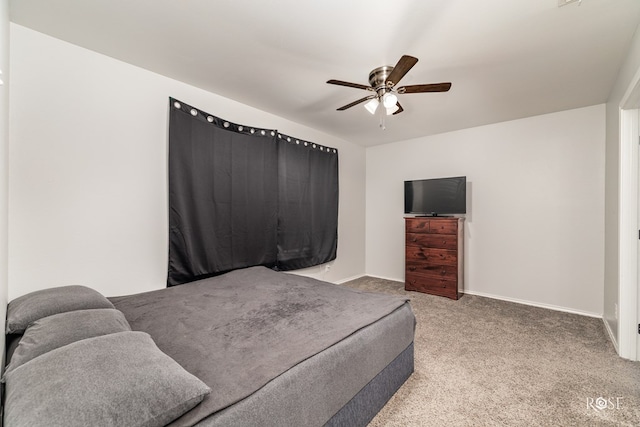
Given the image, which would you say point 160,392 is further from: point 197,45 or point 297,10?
point 197,45

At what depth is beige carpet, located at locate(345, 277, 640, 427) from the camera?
62.6 inches

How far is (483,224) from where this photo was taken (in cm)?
390

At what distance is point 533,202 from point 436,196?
1179mm

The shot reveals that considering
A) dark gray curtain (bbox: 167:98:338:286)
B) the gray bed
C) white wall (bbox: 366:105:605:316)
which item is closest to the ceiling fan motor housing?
dark gray curtain (bbox: 167:98:338:286)

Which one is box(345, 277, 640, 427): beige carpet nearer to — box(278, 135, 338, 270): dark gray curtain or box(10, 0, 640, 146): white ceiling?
box(278, 135, 338, 270): dark gray curtain

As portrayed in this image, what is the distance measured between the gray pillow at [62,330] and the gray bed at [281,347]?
20cm

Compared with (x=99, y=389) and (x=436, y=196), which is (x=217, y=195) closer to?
(x=99, y=389)

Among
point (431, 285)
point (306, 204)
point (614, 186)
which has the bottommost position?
point (431, 285)

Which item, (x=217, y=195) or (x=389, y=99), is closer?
(x=389, y=99)

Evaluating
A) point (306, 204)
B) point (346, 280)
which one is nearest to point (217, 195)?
point (306, 204)

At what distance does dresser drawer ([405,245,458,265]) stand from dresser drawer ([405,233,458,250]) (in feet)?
Result: 0.19

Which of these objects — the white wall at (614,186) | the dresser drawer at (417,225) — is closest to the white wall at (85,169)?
the dresser drawer at (417,225)

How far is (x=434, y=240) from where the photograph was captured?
3.86 metres

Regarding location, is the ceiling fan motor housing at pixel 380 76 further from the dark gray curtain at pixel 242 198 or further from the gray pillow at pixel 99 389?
the gray pillow at pixel 99 389
